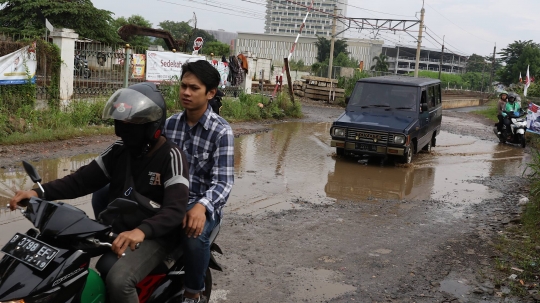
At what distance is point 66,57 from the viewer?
13.8 meters

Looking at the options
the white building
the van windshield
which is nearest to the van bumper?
the van windshield

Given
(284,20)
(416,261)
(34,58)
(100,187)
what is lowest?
(416,261)

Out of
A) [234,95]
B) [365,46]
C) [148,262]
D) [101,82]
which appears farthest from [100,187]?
[365,46]

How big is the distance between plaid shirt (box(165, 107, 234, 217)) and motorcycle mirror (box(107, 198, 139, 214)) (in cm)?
89

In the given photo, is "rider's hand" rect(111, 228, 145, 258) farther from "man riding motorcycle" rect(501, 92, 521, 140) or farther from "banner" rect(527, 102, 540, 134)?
"man riding motorcycle" rect(501, 92, 521, 140)

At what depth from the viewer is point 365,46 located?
416 ft

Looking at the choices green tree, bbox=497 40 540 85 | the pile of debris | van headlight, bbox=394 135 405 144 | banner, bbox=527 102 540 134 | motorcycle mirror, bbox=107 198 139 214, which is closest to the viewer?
motorcycle mirror, bbox=107 198 139 214

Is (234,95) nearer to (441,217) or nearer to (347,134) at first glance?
(347,134)

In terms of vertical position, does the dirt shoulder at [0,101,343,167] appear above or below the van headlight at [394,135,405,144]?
below

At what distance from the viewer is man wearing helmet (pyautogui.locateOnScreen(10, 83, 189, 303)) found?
300cm

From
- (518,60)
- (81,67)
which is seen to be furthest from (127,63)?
(518,60)

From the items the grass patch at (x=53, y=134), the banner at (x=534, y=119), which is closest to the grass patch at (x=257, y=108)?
the grass patch at (x=53, y=134)

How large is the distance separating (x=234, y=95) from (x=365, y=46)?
10928cm

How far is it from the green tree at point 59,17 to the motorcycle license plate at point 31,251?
27080 millimetres
